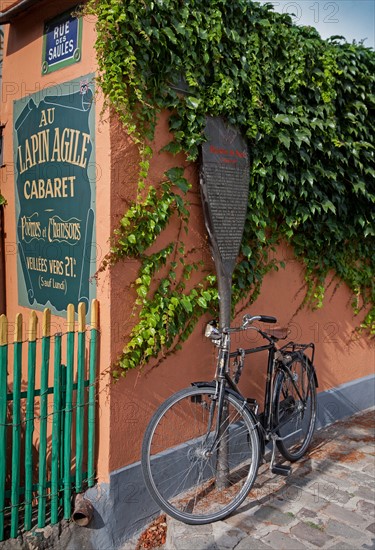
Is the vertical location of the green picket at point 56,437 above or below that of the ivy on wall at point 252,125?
below

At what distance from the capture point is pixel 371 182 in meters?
5.45

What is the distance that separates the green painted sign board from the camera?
372cm

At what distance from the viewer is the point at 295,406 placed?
4598 mm

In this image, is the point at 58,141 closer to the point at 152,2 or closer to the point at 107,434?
the point at 152,2

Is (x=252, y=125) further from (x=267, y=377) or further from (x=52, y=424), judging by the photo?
(x=52, y=424)

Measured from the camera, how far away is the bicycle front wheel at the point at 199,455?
360cm

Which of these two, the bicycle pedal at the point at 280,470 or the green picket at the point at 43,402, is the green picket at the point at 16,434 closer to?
the green picket at the point at 43,402

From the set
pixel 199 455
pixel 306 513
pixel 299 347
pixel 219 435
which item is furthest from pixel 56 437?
pixel 299 347

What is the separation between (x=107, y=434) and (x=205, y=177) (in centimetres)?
195

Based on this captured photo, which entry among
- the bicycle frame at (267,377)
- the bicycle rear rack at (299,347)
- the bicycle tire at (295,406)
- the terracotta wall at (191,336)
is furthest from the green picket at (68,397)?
the bicycle rear rack at (299,347)

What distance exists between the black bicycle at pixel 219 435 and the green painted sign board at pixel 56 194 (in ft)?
3.48

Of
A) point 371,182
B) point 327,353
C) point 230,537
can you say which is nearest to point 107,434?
point 230,537

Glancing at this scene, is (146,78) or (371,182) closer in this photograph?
(146,78)

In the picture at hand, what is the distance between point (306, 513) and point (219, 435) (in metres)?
0.83
